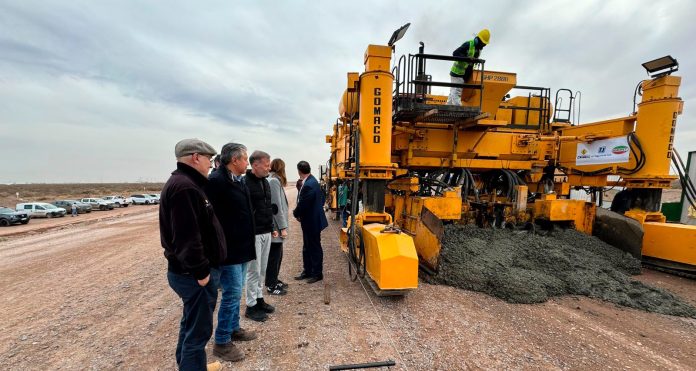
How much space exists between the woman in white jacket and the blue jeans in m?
1.06

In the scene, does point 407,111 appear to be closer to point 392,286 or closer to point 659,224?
point 392,286

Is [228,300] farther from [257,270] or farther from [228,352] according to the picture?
[257,270]

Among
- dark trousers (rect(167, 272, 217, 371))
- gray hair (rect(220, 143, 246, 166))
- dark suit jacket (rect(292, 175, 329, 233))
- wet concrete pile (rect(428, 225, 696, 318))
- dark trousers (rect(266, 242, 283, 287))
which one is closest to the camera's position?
dark trousers (rect(167, 272, 217, 371))

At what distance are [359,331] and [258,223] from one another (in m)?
1.64

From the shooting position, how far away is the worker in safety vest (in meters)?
5.52

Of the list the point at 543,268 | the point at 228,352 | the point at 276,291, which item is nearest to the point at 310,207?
the point at 276,291

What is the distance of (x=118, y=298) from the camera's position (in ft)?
14.8

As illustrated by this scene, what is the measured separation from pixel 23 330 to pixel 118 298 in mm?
1056

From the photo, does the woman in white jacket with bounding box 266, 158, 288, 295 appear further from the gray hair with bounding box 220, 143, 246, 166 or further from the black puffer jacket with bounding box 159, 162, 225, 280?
the black puffer jacket with bounding box 159, 162, 225, 280

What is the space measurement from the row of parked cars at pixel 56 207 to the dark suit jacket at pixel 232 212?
80.8 feet

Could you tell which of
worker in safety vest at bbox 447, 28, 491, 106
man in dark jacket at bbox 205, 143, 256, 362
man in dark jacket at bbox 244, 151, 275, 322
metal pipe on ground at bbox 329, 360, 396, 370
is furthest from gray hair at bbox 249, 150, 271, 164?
worker in safety vest at bbox 447, 28, 491, 106

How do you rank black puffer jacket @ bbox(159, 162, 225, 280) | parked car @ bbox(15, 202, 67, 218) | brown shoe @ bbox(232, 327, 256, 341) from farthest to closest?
parked car @ bbox(15, 202, 67, 218) < brown shoe @ bbox(232, 327, 256, 341) < black puffer jacket @ bbox(159, 162, 225, 280)

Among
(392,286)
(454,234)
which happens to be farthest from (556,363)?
(454,234)

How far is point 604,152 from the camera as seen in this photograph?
630cm
